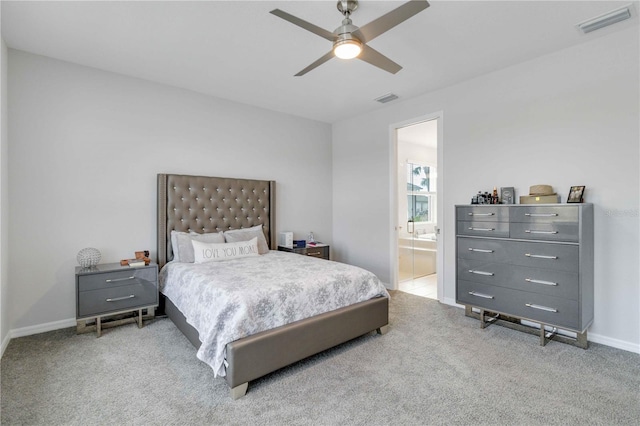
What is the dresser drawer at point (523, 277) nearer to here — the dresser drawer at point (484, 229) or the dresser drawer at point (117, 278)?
the dresser drawer at point (484, 229)

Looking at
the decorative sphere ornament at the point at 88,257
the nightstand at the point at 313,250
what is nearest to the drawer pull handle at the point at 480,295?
the nightstand at the point at 313,250

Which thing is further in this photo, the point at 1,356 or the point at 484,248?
the point at 484,248

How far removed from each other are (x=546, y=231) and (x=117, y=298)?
404 centimetres

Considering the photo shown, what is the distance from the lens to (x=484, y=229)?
3.18m

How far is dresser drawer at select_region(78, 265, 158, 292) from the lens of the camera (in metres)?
2.89

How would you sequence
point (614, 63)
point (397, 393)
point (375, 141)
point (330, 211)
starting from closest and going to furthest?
point (397, 393), point (614, 63), point (375, 141), point (330, 211)

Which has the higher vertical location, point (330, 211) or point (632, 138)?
point (632, 138)

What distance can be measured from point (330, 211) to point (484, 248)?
9.25 ft

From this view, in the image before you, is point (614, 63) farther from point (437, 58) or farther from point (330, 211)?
point (330, 211)

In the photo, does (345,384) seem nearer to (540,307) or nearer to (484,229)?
(540,307)

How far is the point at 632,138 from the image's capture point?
8.73ft

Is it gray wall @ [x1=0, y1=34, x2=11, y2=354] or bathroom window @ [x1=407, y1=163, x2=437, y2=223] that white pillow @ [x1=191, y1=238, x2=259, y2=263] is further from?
bathroom window @ [x1=407, y1=163, x2=437, y2=223]

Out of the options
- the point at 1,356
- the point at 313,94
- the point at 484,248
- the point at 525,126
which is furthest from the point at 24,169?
the point at 525,126

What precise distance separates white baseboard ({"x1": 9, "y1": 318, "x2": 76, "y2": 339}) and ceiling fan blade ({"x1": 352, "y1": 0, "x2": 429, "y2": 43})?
12.6 feet
